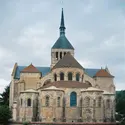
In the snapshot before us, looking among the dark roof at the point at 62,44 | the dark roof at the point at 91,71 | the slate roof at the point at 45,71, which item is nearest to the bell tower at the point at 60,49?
the dark roof at the point at 62,44

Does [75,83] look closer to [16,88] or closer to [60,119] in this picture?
[60,119]

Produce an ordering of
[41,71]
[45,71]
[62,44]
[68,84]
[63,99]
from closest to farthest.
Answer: [63,99] → [68,84] → [41,71] → [45,71] → [62,44]

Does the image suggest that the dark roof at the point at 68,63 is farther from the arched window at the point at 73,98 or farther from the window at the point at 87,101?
the window at the point at 87,101

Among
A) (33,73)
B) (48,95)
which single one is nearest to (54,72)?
(33,73)

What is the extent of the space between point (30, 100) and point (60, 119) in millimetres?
7056

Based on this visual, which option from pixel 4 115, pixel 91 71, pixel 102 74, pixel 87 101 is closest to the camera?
pixel 4 115

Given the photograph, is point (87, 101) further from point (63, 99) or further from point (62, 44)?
point (62, 44)

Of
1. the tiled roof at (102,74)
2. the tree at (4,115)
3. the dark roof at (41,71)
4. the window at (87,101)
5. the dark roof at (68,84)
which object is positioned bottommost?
the tree at (4,115)

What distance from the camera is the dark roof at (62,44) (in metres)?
92.3

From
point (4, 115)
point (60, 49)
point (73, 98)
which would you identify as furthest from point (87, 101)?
point (60, 49)

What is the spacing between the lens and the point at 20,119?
232 ft

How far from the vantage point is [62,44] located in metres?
92.5

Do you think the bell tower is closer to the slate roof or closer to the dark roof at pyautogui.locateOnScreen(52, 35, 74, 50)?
the dark roof at pyautogui.locateOnScreen(52, 35, 74, 50)

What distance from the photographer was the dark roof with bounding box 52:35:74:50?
9231 cm
